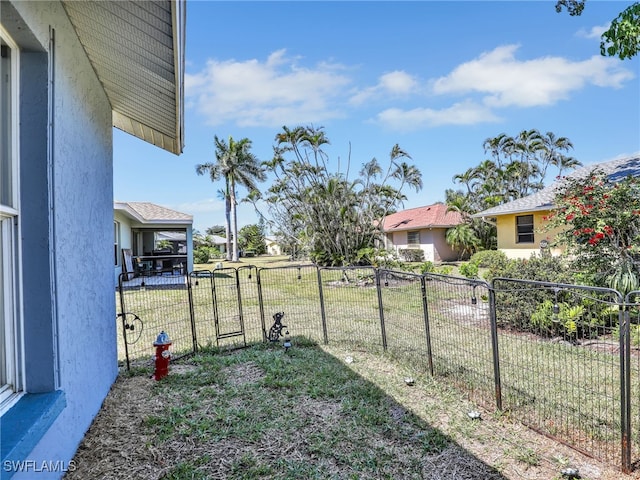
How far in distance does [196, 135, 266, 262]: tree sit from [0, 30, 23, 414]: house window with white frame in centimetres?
2979

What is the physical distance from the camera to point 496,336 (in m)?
3.48

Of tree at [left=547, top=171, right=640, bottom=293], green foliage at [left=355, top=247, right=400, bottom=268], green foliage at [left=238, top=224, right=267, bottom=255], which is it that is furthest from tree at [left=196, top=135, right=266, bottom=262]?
tree at [left=547, top=171, right=640, bottom=293]

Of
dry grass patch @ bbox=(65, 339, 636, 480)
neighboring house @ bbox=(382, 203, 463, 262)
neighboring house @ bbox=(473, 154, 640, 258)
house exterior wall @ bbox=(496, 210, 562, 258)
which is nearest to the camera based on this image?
dry grass patch @ bbox=(65, 339, 636, 480)

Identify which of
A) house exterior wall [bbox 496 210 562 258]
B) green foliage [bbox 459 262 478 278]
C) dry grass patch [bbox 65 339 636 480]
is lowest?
dry grass patch [bbox 65 339 636 480]

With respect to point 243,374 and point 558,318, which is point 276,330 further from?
point 558,318

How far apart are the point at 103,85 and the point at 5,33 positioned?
2.25 metres

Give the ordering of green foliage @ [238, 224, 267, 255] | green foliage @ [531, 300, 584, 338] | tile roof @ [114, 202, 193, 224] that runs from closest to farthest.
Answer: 1. green foliage @ [531, 300, 584, 338]
2. tile roof @ [114, 202, 193, 224]
3. green foliage @ [238, 224, 267, 255]

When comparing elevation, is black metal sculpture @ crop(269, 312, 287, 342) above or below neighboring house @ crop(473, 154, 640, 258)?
below

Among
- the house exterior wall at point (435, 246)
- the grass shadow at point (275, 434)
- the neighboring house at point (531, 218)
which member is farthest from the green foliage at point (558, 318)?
the house exterior wall at point (435, 246)

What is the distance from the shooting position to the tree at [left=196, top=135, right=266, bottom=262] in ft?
101

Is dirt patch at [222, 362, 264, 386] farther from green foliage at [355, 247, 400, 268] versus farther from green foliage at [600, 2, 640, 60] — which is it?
green foliage at [355, 247, 400, 268]

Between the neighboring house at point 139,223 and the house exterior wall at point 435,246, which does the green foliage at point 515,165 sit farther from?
the neighboring house at point 139,223

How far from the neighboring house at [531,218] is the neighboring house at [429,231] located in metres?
8.29

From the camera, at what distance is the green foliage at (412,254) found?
81.3ft
